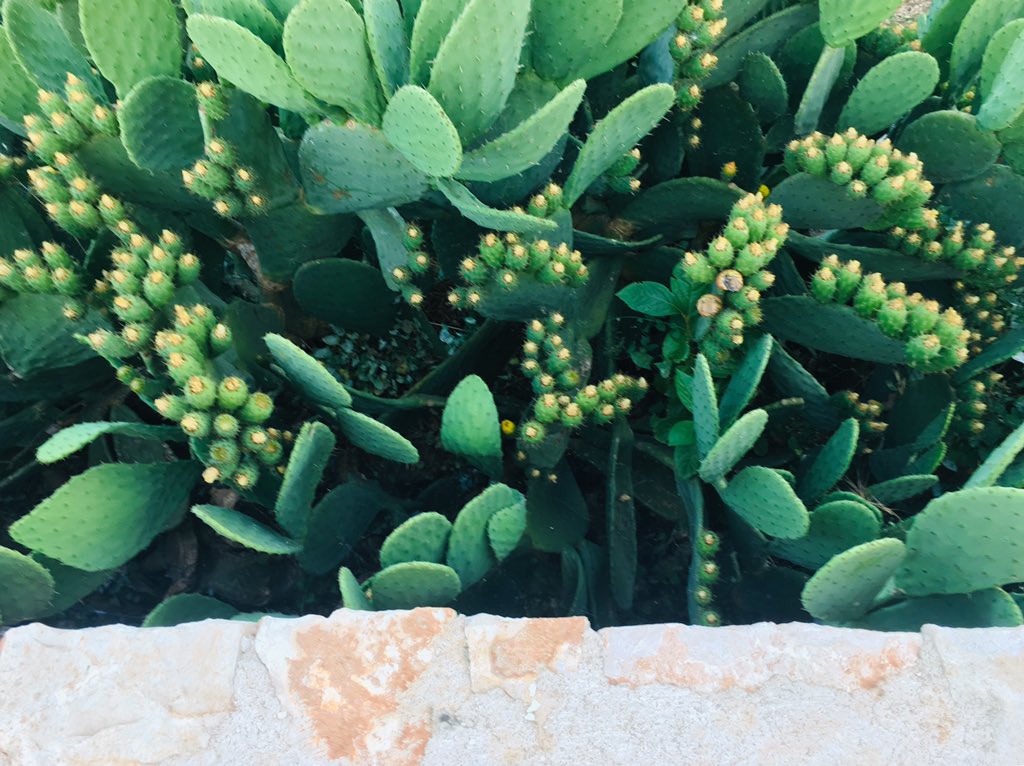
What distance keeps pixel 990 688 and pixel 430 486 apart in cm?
122

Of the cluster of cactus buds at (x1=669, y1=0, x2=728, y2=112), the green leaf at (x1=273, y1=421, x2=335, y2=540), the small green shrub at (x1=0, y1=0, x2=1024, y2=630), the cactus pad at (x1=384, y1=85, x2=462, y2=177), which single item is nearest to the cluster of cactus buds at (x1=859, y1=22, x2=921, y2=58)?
the small green shrub at (x1=0, y1=0, x2=1024, y2=630)

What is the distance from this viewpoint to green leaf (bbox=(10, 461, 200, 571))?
152 centimetres

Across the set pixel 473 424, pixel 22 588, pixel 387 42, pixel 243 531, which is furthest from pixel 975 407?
pixel 22 588

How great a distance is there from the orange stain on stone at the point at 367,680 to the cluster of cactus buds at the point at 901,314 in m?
1.03

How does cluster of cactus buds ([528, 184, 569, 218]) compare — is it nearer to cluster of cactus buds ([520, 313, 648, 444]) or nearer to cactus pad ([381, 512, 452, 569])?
cluster of cactus buds ([520, 313, 648, 444])

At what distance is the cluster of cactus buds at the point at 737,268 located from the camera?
5.34 ft

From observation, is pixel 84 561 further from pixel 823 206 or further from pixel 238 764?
pixel 823 206

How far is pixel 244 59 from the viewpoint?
140cm

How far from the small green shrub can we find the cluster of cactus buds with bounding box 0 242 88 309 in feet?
0.05

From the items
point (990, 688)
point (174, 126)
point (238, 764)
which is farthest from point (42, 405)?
point (990, 688)

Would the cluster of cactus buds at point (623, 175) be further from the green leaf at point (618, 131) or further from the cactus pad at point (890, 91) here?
the cactus pad at point (890, 91)

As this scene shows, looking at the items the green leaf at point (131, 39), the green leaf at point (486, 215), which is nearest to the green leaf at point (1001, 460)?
the green leaf at point (486, 215)

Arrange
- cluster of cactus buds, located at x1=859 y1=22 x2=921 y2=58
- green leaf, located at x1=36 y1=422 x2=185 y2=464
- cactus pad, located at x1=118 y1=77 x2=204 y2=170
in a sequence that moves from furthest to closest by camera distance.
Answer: cluster of cactus buds, located at x1=859 y1=22 x2=921 y2=58 → cactus pad, located at x1=118 y1=77 x2=204 y2=170 → green leaf, located at x1=36 y1=422 x2=185 y2=464

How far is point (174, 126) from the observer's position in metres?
1.63
